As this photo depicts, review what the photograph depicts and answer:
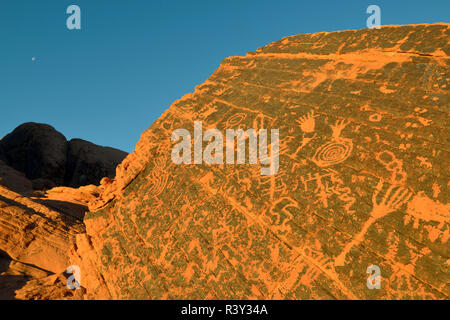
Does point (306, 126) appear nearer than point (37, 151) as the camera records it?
Yes

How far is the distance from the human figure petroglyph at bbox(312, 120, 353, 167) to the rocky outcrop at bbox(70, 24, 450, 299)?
0.02 meters

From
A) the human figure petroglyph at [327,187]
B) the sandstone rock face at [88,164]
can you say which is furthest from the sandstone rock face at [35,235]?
the sandstone rock face at [88,164]

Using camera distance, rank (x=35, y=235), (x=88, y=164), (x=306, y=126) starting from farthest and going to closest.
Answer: (x=88, y=164), (x=35, y=235), (x=306, y=126)

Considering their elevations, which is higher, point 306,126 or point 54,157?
point 54,157

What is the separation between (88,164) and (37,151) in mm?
2942

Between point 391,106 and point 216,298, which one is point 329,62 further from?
point 216,298

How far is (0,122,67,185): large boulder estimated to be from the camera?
60.1 feet

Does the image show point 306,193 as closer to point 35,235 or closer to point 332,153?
point 332,153

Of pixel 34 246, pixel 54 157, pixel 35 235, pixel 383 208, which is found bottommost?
pixel 34 246

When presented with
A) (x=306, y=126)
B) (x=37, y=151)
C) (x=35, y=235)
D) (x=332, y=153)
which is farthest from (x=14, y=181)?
(x=332, y=153)

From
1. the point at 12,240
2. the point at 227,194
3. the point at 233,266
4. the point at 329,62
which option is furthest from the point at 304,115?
the point at 12,240

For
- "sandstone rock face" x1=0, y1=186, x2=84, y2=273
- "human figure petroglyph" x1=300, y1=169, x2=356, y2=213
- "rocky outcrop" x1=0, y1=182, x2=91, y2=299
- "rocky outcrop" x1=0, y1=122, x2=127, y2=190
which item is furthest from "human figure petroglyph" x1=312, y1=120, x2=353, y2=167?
"rocky outcrop" x1=0, y1=122, x2=127, y2=190

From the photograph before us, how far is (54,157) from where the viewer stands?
18.7 metres

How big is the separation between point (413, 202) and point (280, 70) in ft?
9.51
